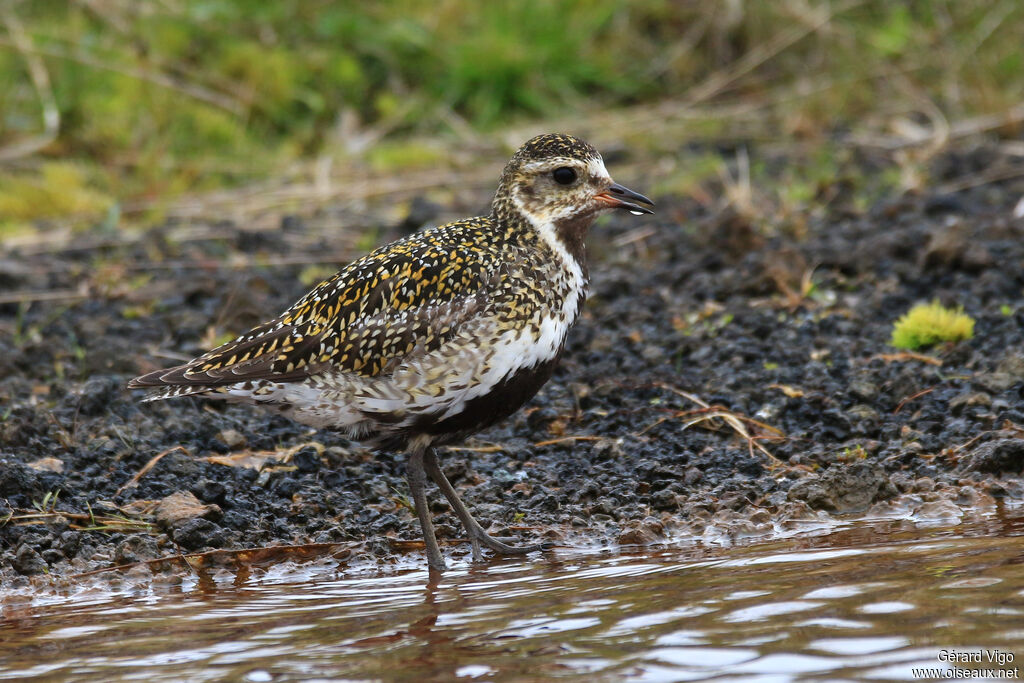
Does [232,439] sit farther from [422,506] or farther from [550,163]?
[550,163]

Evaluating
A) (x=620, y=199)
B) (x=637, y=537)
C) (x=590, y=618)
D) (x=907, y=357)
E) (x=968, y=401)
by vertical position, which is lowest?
(x=590, y=618)

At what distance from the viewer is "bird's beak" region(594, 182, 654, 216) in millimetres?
5973

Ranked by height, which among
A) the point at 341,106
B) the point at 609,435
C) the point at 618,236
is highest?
the point at 341,106

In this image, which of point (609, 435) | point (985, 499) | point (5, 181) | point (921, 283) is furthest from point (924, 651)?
point (5, 181)

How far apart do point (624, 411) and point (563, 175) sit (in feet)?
4.35

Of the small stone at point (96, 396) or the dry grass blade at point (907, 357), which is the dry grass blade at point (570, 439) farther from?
the small stone at point (96, 396)

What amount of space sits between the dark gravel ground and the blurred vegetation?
9.25 feet

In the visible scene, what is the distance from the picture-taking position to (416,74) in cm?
1355

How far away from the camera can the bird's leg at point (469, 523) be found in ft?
17.8

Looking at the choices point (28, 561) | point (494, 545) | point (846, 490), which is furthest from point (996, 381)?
point (28, 561)

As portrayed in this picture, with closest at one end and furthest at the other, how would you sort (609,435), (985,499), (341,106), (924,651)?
(924,651) < (985,499) < (609,435) < (341,106)

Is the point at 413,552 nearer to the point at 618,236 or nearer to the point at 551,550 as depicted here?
the point at 551,550

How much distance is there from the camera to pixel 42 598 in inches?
198

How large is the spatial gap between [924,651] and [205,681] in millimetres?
2111
